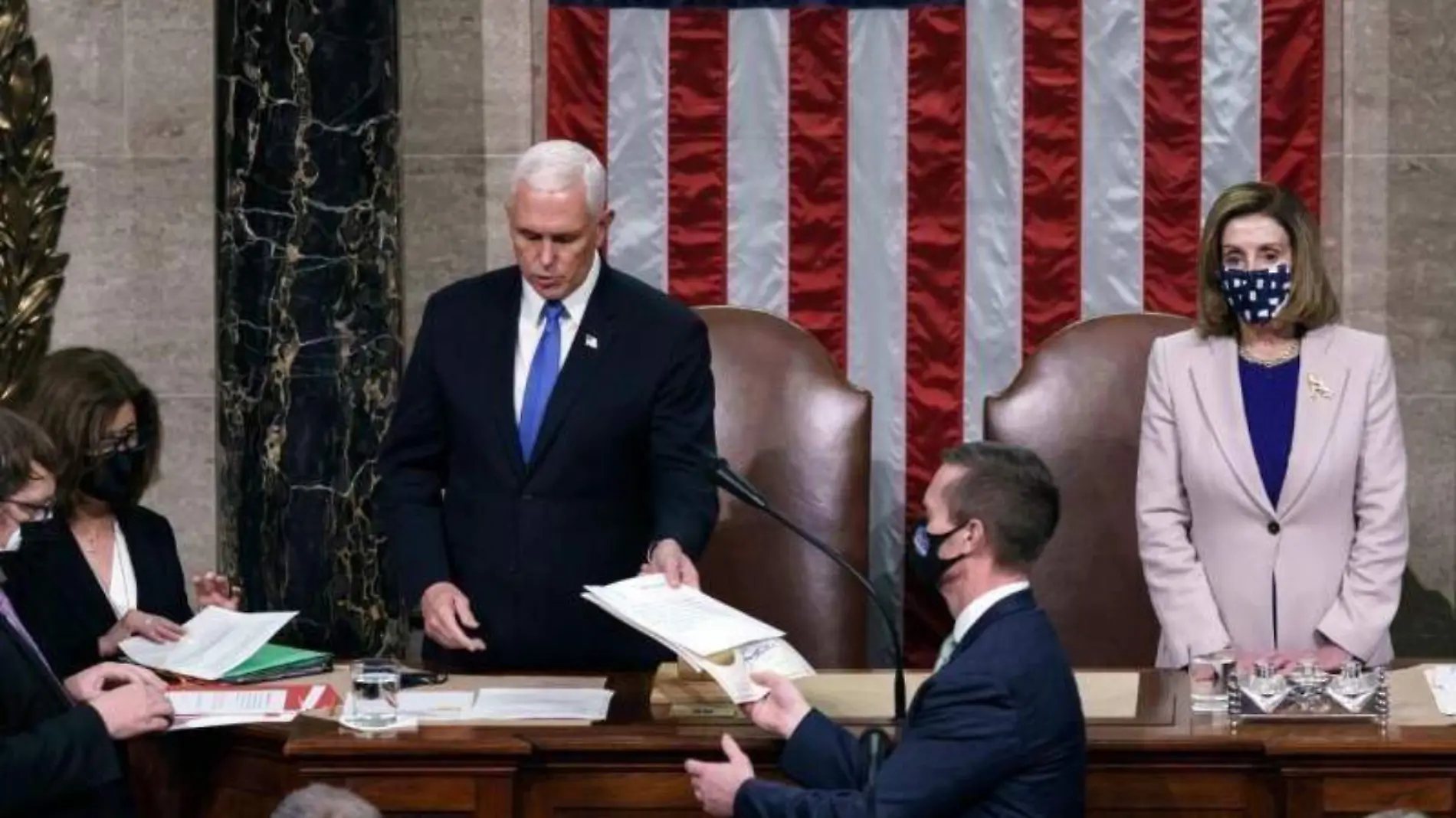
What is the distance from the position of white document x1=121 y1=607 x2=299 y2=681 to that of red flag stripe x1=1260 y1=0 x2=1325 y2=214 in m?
3.60

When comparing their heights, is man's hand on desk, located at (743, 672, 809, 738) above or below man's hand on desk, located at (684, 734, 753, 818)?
above

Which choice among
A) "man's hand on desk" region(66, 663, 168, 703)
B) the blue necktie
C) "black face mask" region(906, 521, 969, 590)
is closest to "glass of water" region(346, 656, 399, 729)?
"man's hand on desk" region(66, 663, 168, 703)

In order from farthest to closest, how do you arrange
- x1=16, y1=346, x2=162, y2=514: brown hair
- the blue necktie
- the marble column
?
the marble column
the blue necktie
x1=16, y1=346, x2=162, y2=514: brown hair

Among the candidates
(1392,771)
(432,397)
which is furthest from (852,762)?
(432,397)

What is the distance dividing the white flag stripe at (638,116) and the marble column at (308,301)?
0.67 m

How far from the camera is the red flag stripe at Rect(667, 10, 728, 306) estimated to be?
322 inches

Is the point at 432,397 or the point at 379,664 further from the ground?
the point at 432,397

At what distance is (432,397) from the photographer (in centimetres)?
633

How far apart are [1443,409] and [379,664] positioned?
389 centimetres

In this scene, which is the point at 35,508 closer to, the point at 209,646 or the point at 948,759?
the point at 209,646

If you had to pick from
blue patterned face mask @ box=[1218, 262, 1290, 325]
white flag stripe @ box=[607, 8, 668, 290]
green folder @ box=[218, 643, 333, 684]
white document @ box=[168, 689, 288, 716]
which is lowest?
white document @ box=[168, 689, 288, 716]

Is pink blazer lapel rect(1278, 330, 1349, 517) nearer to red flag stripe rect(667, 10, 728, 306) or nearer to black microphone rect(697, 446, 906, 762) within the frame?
black microphone rect(697, 446, 906, 762)

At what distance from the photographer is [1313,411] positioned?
21.0 ft

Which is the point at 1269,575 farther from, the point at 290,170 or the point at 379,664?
the point at 290,170
